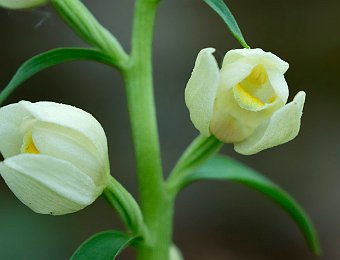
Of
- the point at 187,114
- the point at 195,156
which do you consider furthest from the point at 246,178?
the point at 187,114

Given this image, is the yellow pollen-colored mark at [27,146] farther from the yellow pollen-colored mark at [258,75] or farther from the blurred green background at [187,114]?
the blurred green background at [187,114]

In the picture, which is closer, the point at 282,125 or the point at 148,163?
the point at 282,125

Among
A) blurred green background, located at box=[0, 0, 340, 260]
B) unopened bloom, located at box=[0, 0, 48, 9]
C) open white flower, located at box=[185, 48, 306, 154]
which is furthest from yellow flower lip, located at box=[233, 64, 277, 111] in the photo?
blurred green background, located at box=[0, 0, 340, 260]

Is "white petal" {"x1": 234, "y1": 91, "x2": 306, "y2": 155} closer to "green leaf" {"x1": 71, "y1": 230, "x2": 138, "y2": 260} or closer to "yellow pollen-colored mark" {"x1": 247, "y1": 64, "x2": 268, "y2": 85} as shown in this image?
"yellow pollen-colored mark" {"x1": 247, "y1": 64, "x2": 268, "y2": 85}

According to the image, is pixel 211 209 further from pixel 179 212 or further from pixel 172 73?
pixel 172 73

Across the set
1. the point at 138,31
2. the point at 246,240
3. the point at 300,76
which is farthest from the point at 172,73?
the point at 138,31

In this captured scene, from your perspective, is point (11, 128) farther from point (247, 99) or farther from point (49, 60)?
point (247, 99)
